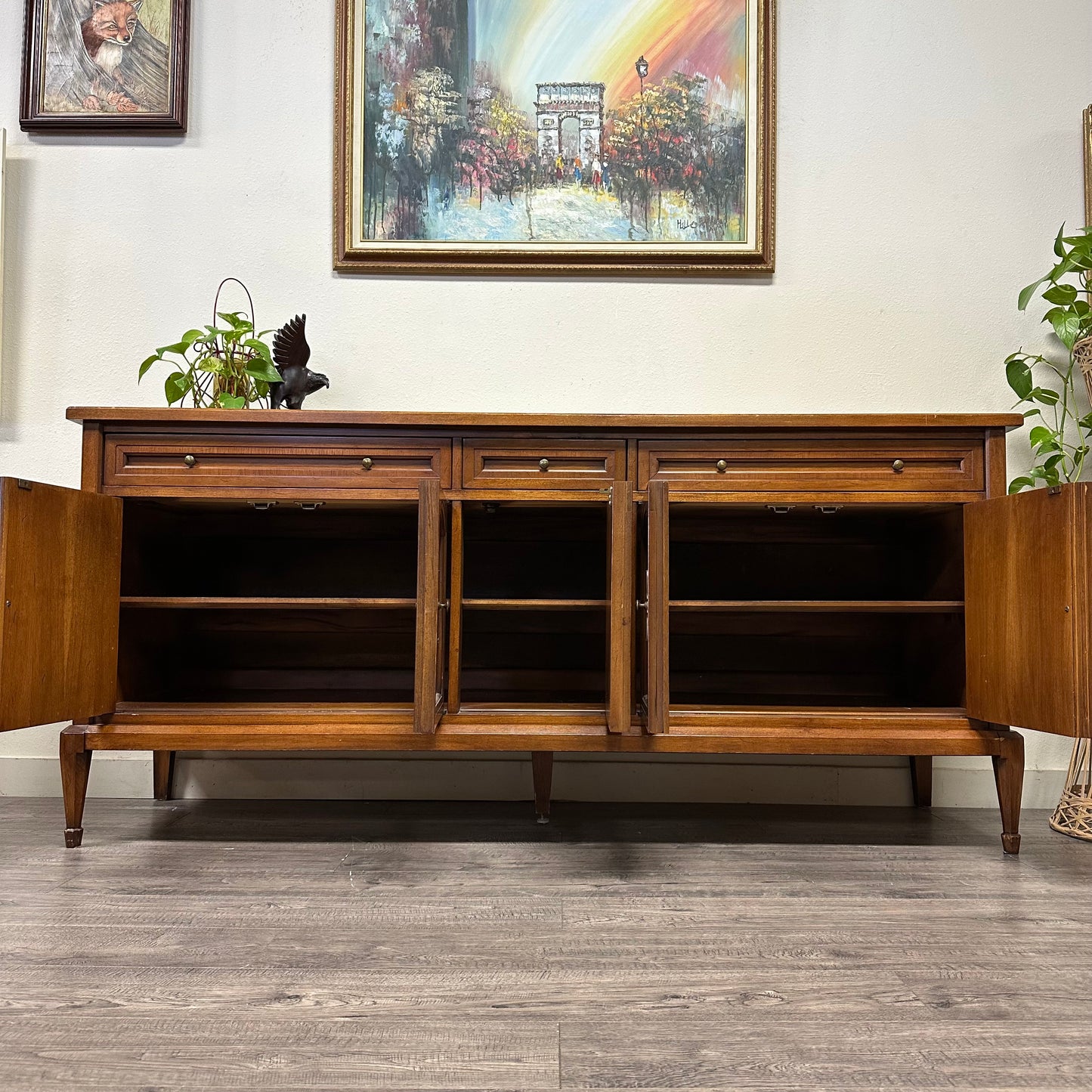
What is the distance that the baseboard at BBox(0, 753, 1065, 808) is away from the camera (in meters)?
1.75

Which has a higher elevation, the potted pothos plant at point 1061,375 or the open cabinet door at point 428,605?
the potted pothos plant at point 1061,375

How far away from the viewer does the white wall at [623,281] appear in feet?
5.95

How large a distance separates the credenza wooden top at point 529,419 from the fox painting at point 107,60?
0.96 meters

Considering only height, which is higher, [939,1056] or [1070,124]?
[1070,124]

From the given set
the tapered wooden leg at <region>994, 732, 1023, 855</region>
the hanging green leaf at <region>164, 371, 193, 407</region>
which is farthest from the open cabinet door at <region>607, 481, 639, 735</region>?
the hanging green leaf at <region>164, 371, 193, 407</region>

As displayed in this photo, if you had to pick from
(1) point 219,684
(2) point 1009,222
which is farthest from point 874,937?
(2) point 1009,222

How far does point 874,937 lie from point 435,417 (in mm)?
1104

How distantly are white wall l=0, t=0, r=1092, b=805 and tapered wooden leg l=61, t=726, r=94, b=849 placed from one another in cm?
78

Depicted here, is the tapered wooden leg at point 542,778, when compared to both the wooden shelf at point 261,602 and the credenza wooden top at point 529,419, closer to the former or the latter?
the wooden shelf at point 261,602

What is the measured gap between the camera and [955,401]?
180 centimetres

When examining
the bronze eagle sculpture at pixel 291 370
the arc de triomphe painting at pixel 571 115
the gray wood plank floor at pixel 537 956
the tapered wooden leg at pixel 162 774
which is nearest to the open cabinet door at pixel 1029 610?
the gray wood plank floor at pixel 537 956

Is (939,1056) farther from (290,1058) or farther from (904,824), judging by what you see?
(904,824)

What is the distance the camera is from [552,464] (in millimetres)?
1430

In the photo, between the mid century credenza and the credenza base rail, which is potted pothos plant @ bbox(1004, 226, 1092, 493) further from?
the credenza base rail
